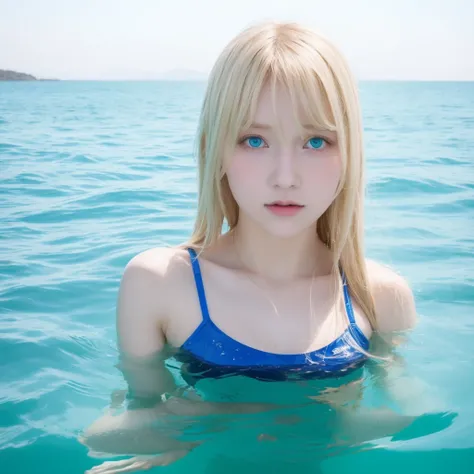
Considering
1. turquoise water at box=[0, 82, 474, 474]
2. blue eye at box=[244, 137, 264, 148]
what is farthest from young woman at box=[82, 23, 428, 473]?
turquoise water at box=[0, 82, 474, 474]

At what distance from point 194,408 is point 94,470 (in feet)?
1.49

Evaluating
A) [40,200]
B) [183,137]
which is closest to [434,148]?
[183,137]

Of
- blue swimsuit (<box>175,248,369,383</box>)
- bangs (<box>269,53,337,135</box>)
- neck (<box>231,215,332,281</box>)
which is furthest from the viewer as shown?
neck (<box>231,215,332,281</box>)

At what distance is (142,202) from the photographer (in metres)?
6.60

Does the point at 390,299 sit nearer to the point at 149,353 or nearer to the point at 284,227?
the point at 284,227

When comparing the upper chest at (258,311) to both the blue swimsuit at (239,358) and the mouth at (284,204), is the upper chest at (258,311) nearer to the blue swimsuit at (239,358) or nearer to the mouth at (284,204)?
the blue swimsuit at (239,358)

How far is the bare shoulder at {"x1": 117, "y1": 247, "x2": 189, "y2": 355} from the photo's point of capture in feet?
8.16

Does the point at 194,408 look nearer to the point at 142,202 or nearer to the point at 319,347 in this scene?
the point at 319,347

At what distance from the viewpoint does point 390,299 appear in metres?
2.75

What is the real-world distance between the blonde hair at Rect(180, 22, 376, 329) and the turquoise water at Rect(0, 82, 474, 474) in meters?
0.95

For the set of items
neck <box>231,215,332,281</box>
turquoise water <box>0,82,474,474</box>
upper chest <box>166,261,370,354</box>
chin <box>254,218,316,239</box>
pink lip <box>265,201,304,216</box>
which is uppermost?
pink lip <box>265,201,304,216</box>

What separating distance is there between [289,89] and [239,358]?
998 millimetres

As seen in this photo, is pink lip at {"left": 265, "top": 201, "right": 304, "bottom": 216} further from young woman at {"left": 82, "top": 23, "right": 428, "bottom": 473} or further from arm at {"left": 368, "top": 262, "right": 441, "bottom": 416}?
arm at {"left": 368, "top": 262, "right": 441, "bottom": 416}

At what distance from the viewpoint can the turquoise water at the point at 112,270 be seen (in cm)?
241
